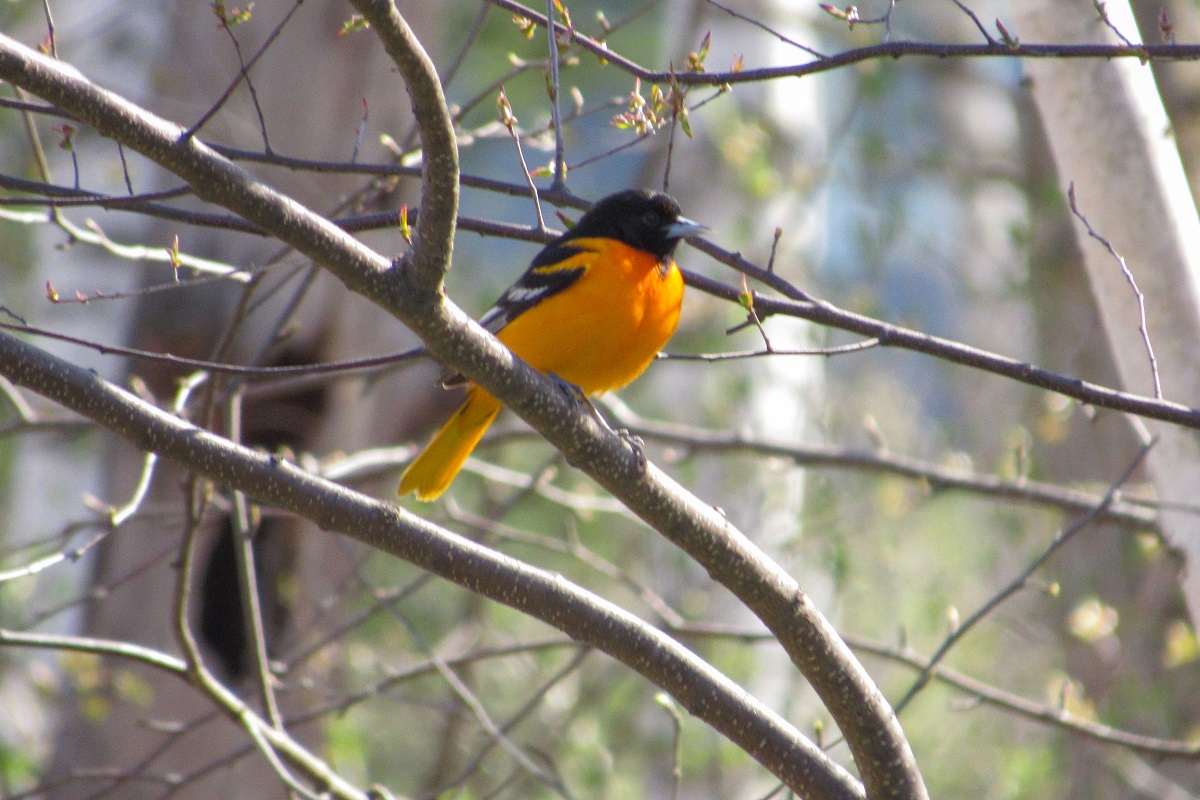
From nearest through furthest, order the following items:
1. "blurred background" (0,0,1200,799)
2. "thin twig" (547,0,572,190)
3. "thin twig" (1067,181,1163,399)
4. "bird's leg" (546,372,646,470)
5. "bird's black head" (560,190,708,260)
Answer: "bird's leg" (546,372,646,470), "thin twig" (547,0,572,190), "thin twig" (1067,181,1163,399), "bird's black head" (560,190,708,260), "blurred background" (0,0,1200,799)

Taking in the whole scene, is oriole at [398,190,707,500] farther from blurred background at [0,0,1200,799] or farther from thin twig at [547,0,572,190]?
thin twig at [547,0,572,190]

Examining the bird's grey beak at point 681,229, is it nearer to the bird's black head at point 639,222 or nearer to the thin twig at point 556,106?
the bird's black head at point 639,222

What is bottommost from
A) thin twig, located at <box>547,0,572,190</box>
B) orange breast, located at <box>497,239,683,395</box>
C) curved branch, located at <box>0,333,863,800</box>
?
curved branch, located at <box>0,333,863,800</box>

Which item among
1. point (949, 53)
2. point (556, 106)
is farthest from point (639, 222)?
point (949, 53)

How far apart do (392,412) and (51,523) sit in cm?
412

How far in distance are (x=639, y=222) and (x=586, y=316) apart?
65 centimetres

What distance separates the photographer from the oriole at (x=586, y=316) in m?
3.44

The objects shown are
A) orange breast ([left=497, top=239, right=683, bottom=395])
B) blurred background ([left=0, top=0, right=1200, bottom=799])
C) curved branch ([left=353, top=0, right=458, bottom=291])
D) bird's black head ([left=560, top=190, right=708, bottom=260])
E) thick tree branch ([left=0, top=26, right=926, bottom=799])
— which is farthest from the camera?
blurred background ([left=0, top=0, right=1200, bottom=799])

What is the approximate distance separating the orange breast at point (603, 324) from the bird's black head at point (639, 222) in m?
0.22

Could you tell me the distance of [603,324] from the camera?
3.42m

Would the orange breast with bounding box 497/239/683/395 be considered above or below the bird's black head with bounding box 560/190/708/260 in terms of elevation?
below

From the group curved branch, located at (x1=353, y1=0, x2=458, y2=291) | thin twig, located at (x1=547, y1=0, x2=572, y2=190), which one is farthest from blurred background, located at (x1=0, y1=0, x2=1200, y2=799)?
curved branch, located at (x1=353, y1=0, x2=458, y2=291)

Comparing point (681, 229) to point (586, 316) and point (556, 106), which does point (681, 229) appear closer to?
point (586, 316)

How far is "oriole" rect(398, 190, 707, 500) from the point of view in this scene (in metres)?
3.44
